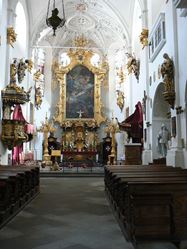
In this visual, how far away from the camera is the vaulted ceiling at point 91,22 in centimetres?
1764

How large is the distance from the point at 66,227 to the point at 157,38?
30.7 ft

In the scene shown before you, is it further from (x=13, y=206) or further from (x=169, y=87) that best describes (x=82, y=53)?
(x=13, y=206)

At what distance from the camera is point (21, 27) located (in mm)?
16922

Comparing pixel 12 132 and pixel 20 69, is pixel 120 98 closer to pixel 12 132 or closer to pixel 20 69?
pixel 20 69

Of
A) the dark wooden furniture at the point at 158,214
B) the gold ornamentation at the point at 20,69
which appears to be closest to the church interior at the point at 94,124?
the dark wooden furniture at the point at 158,214

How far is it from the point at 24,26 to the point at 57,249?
15.8 meters

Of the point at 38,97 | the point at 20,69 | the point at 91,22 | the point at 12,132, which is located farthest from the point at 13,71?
the point at 91,22

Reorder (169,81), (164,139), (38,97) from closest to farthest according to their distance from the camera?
(169,81) < (164,139) < (38,97)

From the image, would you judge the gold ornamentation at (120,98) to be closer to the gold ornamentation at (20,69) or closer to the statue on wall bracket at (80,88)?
the statue on wall bracket at (80,88)

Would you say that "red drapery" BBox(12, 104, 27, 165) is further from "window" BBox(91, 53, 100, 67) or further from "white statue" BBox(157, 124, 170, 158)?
"window" BBox(91, 53, 100, 67)

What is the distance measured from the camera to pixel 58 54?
74.9 feet

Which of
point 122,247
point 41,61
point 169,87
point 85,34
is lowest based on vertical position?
point 122,247

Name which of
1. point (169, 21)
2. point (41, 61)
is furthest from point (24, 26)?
point (169, 21)

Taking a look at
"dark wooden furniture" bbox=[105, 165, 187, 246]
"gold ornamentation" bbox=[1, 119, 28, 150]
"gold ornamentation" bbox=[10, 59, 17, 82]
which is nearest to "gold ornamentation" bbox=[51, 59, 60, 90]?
"gold ornamentation" bbox=[10, 59, 17, 82]
